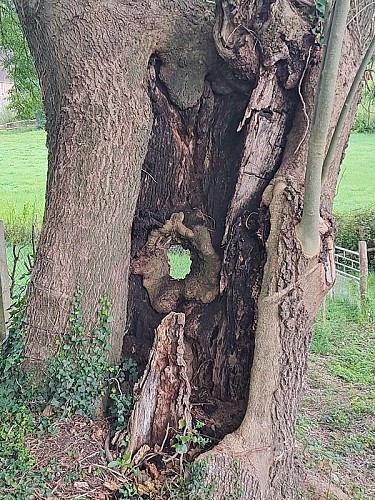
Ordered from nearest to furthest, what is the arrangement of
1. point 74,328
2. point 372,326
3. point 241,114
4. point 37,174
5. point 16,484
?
point 16,484 → point 74,328 → point 241,114 → point 372,326 → point 37,174

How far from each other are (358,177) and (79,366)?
20645 millimetres

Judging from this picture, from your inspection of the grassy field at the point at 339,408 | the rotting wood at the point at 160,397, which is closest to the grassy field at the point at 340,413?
the grassy field at the point at 339,408

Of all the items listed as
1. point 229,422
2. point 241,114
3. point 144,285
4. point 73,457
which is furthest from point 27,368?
point 241,114

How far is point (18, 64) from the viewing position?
6801 millimetres

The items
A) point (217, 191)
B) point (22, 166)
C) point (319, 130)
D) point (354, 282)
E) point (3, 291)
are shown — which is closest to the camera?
point (319, 130)

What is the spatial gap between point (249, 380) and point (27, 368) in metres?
1.34

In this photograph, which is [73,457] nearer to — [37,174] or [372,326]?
[372,326]

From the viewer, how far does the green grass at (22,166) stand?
1927 centimetres

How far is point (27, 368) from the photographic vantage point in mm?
3559

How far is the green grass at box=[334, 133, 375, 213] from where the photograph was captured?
18.6 metres

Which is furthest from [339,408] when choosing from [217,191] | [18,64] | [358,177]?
[358,177]

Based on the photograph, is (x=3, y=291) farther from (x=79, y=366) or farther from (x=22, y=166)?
(x=22, y=166)

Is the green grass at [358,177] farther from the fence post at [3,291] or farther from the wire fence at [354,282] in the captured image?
the fence post at [3,291]

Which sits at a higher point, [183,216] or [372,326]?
[183,216]
